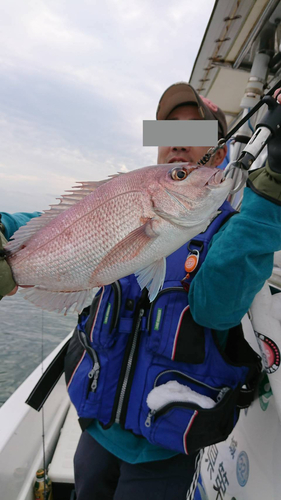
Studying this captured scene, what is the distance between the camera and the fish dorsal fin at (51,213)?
113cm

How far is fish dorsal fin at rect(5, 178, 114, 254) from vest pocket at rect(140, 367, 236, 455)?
890 millimetres

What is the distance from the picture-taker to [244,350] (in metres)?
1.47

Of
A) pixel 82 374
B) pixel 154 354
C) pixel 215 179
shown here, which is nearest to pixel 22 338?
pixel 82 374

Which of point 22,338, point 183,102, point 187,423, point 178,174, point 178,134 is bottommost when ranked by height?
point 22,338

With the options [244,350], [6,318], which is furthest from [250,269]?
[6,318]

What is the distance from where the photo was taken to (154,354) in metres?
1.38

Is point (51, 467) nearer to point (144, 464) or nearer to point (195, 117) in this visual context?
point (144, 464)

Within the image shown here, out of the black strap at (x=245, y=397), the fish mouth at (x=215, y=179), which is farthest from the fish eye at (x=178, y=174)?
the black strap at (x=245, y=397)

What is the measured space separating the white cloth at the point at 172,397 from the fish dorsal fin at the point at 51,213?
0.88m

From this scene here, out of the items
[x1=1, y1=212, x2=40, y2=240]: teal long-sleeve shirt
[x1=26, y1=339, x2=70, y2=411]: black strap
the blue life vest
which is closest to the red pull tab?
the blue life vest

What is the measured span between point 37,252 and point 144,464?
1.13 m

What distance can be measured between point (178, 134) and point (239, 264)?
65 centimetres

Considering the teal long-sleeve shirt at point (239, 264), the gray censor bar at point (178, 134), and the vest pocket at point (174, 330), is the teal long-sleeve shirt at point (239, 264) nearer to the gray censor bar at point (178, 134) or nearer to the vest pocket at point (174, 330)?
the vest pocket at point (174, 330)

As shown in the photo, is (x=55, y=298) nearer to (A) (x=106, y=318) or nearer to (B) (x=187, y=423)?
(A) (x=106, y=318)
